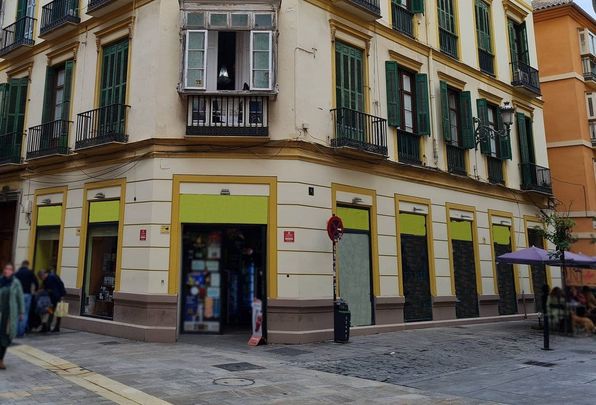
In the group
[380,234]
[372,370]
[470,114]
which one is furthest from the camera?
[470,114]

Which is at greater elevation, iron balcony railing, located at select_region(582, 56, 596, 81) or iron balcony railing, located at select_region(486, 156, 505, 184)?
iron balcony railing, located at select_region(582, 56, 596, 81)

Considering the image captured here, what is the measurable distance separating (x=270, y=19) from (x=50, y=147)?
825 centimetres

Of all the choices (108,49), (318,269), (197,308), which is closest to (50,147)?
(108,49)

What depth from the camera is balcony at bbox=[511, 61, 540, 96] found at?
71.5 ft

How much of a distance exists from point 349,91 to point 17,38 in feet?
41.7

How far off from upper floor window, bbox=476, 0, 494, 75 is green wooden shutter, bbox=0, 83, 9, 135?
59.4 ft

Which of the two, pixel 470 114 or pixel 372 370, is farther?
pixel 470 114

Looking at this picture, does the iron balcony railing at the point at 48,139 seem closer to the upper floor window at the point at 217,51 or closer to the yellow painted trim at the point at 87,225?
the yellow painted trim at the point at 87,225

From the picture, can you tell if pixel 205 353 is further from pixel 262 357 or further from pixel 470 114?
pixel 470 114

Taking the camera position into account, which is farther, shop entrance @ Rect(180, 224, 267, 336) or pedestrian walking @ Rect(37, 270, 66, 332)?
pedestrian walking @ Rect(37, 270, 66, 332)

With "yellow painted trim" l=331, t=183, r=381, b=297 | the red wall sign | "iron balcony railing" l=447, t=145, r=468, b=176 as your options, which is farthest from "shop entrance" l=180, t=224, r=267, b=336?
"iron balcony railing" l=447, t=145, r=468, b=176

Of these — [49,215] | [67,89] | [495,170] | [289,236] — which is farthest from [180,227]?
[495,170]

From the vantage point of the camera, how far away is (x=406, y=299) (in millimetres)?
15461

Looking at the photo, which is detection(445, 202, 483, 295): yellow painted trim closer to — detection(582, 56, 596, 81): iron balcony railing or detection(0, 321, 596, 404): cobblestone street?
detection(0, 321, 596, 404): cobblestone street
